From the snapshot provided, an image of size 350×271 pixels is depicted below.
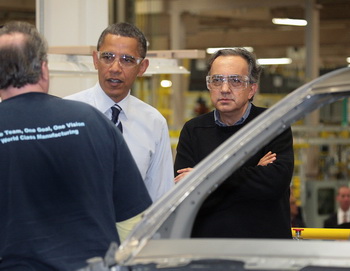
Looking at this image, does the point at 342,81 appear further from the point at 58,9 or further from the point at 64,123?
the point at 58,9

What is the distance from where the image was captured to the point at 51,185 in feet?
9.46

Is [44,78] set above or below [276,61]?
above

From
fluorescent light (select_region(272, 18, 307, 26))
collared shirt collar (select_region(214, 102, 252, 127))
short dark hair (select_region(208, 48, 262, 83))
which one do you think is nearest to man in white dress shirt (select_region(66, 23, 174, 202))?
collared shirt collar (select_region(214, 102, 252, 127))

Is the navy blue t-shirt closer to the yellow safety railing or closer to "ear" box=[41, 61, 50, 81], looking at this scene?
"ear" box=[41, 61, 50, 81]

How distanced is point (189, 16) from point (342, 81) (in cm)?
1979

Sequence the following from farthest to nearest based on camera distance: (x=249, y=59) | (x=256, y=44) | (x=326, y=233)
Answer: (x=256, y=44)
(x=326, y=233)
(x=249, y=59)

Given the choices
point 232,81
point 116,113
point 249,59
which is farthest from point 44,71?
point 249,59

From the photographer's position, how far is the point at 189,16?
22.6 metres

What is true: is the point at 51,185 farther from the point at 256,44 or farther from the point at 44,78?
the point at 256,44

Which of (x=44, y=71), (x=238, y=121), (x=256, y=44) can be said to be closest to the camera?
(x=44, y=71)

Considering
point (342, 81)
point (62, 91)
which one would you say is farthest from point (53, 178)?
point (62, 91)

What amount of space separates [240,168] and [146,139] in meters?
0.46

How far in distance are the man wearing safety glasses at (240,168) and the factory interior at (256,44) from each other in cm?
417

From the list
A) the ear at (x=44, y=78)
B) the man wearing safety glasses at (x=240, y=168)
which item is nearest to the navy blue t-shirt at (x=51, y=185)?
the ear at (x=44, y=78)
